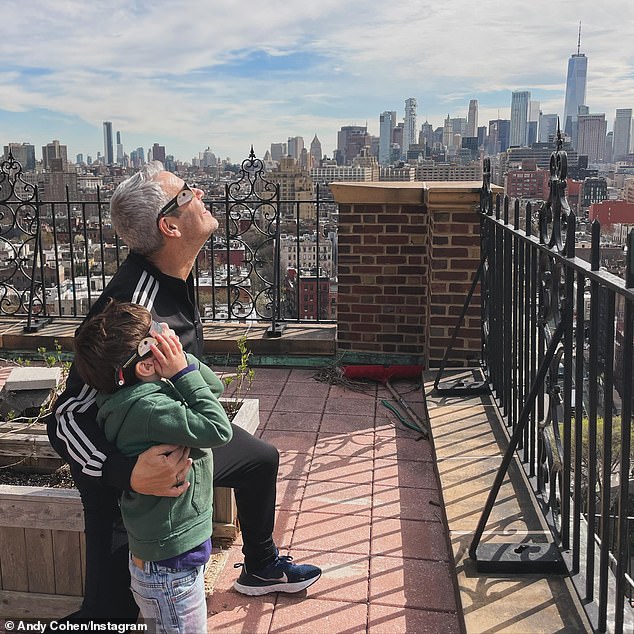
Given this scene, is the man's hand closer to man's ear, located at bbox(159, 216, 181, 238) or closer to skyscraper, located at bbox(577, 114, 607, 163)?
man's ear, located at bbox(159, 216, 181, 238)

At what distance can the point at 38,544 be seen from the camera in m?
2.39

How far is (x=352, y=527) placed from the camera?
309 cm

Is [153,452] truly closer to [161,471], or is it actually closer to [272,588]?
[161,471]

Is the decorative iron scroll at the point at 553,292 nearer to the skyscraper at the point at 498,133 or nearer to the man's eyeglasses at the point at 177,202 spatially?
the man's eyeglasses at the point at 177,202

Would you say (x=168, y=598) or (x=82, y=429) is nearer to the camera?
(x=168, y=598)

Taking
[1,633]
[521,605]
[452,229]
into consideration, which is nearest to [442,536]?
[521,605]

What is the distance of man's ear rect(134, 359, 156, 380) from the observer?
1.82 meters

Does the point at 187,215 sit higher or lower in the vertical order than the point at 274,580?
higher

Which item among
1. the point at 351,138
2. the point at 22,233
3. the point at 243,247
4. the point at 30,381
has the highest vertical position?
the point at 351,138

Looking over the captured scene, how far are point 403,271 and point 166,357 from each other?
3.77 metres

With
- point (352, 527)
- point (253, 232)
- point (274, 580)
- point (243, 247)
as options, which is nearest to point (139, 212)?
point (274, 580)

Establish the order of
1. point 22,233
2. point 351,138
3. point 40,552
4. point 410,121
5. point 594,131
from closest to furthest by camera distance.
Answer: point 40,552
point 22,233
point 594,131
point 351,138
point 410,121

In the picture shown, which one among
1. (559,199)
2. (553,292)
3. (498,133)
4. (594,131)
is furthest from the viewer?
(498,133)

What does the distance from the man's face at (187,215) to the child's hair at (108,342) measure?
50cm
